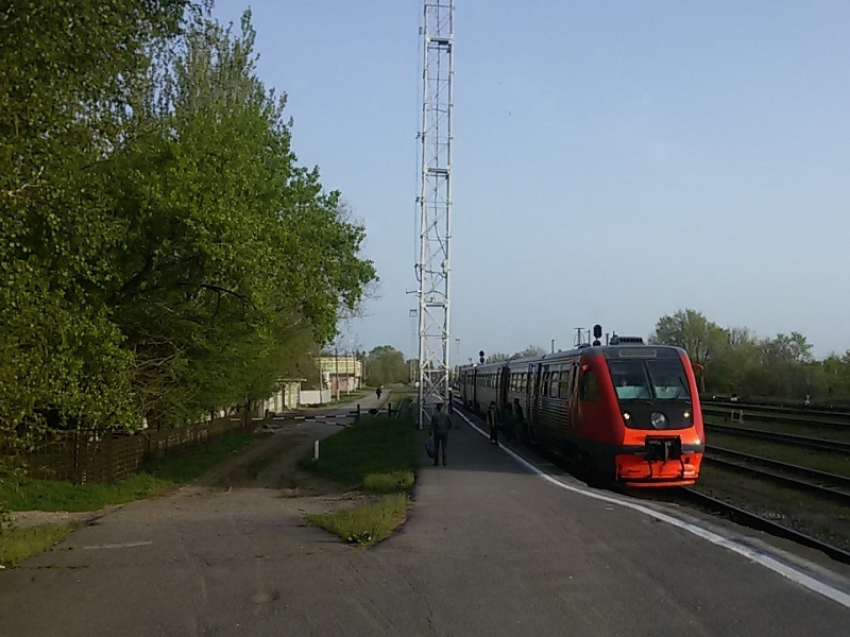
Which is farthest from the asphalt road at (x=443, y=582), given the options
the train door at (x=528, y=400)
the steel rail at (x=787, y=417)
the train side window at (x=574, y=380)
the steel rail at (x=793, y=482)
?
the steel rail at (x=787, y=417)

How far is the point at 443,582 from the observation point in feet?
25.3

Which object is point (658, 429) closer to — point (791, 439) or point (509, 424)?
point (509, 424)

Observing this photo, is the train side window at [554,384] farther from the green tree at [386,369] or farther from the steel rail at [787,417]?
the green tree at [386,369]

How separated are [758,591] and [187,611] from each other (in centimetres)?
466

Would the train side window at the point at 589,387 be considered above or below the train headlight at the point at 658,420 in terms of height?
above

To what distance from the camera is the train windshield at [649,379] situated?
17.2m

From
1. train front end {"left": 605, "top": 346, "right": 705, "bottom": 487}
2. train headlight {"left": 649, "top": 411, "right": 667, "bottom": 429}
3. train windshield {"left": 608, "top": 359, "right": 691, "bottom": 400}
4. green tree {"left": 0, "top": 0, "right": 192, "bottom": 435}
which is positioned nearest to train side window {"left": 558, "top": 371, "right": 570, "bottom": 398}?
train windshield {"left": 608, "top": 359, "right": 691, "bottom": 400}

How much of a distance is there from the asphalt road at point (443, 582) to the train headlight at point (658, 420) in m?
5.28

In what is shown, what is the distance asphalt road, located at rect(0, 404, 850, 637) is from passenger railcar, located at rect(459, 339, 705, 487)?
5.12 meters

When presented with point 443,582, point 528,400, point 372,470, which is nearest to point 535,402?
point 528,400

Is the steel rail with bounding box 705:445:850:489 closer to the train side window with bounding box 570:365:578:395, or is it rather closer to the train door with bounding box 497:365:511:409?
the train side window with bounding box 570:365:578:395

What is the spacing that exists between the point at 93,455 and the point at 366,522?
40.5 feet

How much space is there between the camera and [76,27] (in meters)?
8.43

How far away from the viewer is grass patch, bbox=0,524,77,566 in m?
9.57
